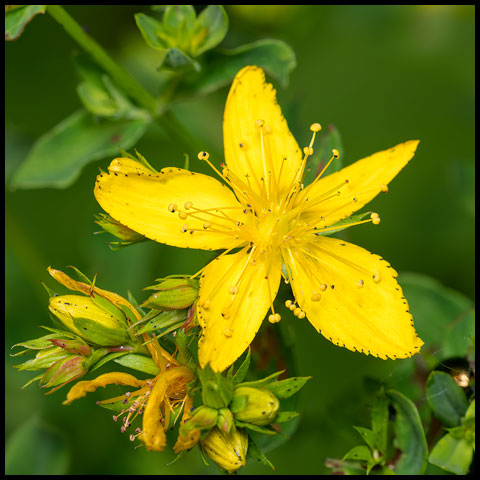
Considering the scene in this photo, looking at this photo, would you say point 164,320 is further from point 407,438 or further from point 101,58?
point 101,58

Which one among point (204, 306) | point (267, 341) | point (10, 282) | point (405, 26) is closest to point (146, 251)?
point (10, 282)

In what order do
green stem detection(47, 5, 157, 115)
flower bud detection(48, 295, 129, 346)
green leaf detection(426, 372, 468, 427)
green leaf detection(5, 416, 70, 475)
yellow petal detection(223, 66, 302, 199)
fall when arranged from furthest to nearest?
green leaf detection(5, 416, 70, 475) → green stem detection(47, 5, 157, 115) → yellow petal detection(223, 66, 302, 199) → green leaf detection(426, 372, 468, 427) → flower bud detection(48, 295, 129, 346)

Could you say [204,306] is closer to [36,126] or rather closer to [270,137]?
[270,137]

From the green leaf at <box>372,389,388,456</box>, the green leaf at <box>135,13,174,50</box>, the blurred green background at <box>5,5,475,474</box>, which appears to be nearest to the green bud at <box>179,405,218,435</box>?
the green leaf at <box>372,389,388,456</box>

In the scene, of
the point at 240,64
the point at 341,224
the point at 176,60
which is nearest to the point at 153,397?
the point at 341,224

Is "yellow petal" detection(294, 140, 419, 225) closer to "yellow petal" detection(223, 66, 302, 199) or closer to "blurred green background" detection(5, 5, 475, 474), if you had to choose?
"yellow petal" detection(223, 66, 302, 199)
